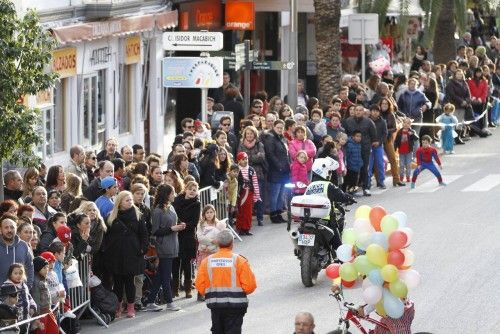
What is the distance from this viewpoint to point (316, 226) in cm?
2330

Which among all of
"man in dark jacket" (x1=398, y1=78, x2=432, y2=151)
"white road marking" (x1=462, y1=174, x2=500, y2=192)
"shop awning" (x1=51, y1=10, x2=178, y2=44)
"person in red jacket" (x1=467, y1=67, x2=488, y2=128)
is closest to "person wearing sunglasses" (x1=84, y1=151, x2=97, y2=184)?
"shop awning" (x1=51, y1=10, x2=178, y2=44)

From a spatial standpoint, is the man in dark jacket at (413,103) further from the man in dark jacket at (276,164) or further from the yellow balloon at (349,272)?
the yellow balloon at (349,272)

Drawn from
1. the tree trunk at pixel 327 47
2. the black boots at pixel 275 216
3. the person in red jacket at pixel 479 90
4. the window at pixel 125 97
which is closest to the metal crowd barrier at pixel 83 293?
the black boots at pixel 275 216

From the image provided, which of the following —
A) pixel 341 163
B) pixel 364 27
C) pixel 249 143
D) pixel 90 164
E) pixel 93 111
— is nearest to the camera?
pixel 90 164

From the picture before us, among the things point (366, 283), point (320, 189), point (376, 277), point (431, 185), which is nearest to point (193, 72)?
point (431, 185)

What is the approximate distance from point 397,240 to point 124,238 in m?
4.91

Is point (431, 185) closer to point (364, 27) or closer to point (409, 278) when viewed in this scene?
point (364, 27)

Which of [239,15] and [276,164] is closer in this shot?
[276,164]

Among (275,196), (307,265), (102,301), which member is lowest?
(102,301)

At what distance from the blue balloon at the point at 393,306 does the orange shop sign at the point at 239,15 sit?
24.8m

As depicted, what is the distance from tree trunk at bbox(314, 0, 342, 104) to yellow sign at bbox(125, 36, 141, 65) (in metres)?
4.80

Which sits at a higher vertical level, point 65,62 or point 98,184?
point 65,62

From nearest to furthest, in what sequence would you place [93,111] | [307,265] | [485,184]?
[307,265], [485,184], [93,111]

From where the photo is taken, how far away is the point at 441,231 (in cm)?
2784
